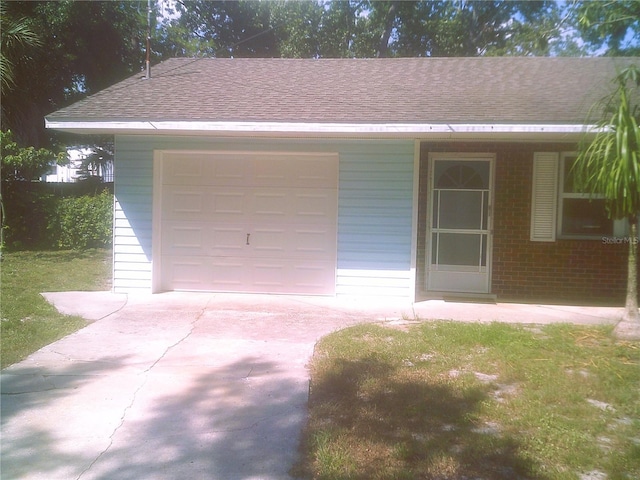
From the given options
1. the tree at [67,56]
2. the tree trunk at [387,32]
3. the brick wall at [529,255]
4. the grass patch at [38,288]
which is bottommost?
the grass patch at [38,288]

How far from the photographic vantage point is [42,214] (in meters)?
15.7

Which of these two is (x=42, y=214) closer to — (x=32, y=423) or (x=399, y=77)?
(x=399, y=77)

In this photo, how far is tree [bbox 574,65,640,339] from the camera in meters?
6.36

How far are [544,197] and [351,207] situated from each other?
3.12 meters

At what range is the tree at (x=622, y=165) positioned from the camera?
636cm

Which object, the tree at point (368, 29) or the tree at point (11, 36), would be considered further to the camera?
the tree at point (368, 29)

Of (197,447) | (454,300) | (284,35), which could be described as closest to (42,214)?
(454,300)

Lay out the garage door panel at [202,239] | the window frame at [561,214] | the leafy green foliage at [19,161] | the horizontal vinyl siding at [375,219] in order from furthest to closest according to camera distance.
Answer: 1. the leafy green foliage at [19,161]
2. the garage door panel at [202,239]
3. the window frame at [561,214]
4. the horizontal vinyl siding at [375,219]

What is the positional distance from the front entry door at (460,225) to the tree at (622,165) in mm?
2601

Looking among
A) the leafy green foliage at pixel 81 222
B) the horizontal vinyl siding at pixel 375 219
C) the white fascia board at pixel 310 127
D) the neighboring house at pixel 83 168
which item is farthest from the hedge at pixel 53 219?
the horizontal vinyl siding at pixel 375 219

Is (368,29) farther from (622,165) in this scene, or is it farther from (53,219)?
(622,165)

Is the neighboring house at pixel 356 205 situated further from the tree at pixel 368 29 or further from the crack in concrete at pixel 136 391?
the tree at pixel 368 29

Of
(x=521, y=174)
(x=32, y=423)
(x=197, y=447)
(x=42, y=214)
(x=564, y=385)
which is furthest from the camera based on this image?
(x=42, y=214)

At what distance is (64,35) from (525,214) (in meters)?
17.6
